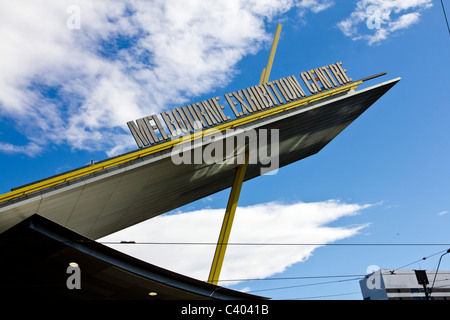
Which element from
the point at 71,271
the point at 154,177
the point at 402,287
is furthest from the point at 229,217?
the point at 402,287

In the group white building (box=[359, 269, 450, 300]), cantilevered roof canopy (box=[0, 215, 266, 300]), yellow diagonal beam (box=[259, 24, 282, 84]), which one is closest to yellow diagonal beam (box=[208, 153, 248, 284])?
yellow diagonal beam (box=[259, 24, 282, 84])

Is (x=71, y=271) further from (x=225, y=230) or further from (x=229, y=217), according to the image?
(x=229, y=217)

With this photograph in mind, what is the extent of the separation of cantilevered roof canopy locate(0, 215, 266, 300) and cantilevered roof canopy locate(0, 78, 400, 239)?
13.1ft

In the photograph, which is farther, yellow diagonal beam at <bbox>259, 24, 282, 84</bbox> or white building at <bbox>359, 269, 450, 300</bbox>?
white building at <bbox>359, 269, 450, 300</bbox>

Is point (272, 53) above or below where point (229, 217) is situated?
above

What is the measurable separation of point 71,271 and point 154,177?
32.3 feet

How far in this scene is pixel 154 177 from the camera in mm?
21938

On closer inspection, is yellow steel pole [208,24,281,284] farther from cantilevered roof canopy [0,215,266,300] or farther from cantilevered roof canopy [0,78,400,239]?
cantilevered roof canopy [0,215,266,300]

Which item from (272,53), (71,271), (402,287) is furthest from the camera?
(402,287)

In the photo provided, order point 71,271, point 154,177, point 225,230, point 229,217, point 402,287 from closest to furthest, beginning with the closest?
point 71,271
point 154,177
point 225,230
point 229,217
point 402,287

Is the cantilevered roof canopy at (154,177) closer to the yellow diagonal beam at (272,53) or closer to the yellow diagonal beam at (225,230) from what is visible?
the yellow diagonal beam at (225,230)

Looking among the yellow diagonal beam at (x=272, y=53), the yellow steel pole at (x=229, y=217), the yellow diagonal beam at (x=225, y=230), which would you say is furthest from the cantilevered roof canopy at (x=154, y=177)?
the yellow diagonal beam at (x=272, y=53)

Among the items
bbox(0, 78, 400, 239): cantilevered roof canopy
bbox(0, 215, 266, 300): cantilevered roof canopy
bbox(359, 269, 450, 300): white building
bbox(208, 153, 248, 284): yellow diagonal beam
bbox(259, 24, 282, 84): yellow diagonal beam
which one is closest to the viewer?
bbox(0, 215, 266, 300): cantilevered roof canopy

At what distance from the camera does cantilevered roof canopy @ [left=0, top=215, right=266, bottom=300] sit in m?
10.7
